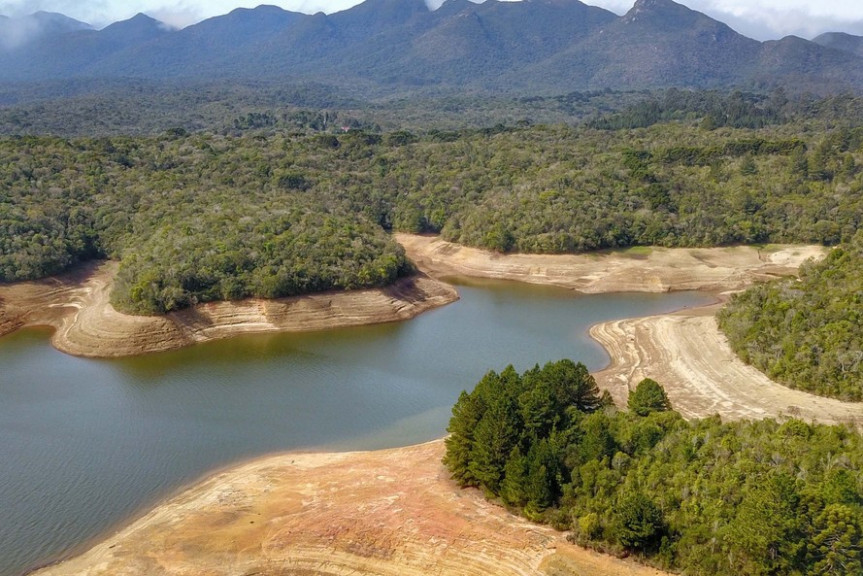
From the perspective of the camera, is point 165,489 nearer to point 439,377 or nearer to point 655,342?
point 439,377

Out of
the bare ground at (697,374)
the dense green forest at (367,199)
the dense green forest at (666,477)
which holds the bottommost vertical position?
the bare ground at (697,374)

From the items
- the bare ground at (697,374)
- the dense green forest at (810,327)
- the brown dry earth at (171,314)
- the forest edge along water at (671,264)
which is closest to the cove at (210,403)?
the brown dry earth at (171,314)

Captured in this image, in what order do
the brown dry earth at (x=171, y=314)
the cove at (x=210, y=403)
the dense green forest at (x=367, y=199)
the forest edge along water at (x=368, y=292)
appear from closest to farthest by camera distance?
the cove at (x=210, y=403), the brown dry earth at (x=171, y=314), the forest edge along water at (x=368, y=292), the dense green forest at (x=367, y=199)

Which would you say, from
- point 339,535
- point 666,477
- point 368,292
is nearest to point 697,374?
point 666,477

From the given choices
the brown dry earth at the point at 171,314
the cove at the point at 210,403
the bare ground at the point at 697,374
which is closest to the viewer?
the cove at the point at 210,403

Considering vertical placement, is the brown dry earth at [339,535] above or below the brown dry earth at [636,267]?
below

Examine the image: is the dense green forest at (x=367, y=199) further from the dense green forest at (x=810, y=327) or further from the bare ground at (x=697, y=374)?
the dense green forest at (x=810, y=327)

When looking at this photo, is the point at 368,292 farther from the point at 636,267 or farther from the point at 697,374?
the point at 636,267
